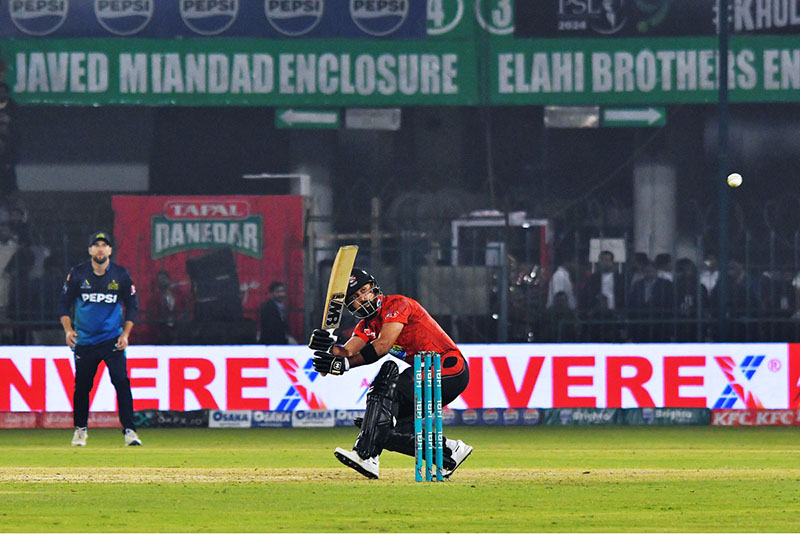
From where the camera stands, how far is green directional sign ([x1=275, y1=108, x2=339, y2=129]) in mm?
24109

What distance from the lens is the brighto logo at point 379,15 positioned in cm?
2367

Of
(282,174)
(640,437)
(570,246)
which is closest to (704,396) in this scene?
(640,437)

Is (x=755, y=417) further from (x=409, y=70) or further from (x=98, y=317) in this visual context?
(x=409, y=70)

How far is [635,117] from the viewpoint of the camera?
24141mm

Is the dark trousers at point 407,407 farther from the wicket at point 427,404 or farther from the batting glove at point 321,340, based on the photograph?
the batting glove at point 321,340

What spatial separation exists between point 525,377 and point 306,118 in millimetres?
7570

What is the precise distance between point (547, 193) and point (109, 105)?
6083 millimetres

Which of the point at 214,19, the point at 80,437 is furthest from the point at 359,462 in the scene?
the point at 214,19

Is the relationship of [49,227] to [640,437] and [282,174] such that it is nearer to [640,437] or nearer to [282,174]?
[282,174]

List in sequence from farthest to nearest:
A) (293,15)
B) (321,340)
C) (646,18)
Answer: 1. (646,18)
2. (293,15)
3. (321,340)

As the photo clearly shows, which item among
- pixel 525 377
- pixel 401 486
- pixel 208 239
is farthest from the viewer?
pixel 208 239

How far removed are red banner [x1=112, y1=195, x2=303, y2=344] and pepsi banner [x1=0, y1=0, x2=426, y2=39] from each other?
224cm

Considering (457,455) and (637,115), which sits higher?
(637,115)

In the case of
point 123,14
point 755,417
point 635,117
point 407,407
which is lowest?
point 755,417
